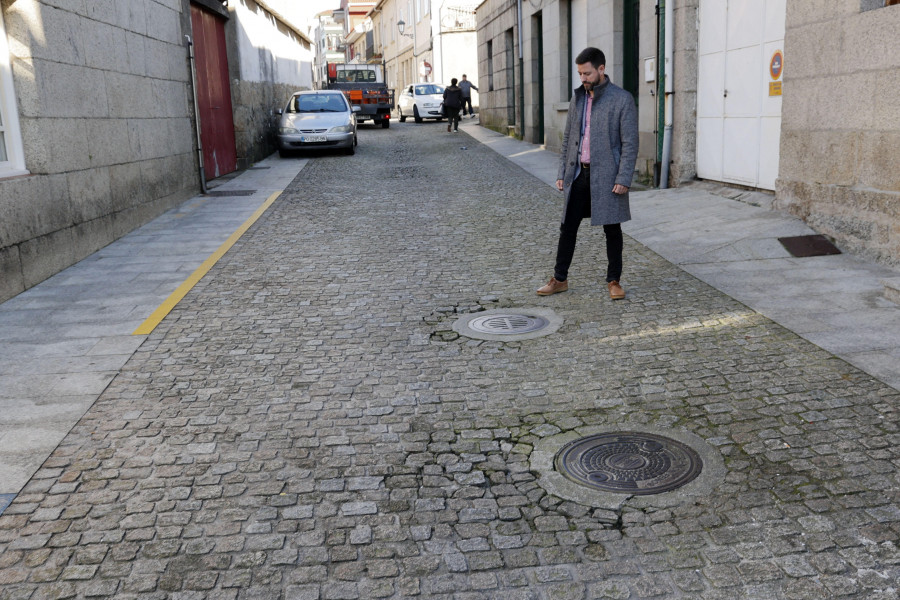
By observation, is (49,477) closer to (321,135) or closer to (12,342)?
(12,342)

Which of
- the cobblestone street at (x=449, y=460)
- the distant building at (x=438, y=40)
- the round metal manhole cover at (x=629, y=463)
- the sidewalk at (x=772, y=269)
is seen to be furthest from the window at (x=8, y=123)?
the distant building at (x=438, y=40)

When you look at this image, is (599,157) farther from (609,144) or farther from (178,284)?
(178,284)

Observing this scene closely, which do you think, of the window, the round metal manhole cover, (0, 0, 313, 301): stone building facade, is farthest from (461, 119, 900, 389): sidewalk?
the window

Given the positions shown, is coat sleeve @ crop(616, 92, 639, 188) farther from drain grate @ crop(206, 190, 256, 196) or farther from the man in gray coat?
drain grate @ crop(206, 190, 256, 196)

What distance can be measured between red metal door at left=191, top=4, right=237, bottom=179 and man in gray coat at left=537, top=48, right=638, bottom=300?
9361mm

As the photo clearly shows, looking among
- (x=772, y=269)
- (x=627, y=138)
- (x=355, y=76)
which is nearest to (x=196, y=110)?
(x=627, y=138)

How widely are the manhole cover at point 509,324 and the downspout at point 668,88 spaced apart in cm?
603

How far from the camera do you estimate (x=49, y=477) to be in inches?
152

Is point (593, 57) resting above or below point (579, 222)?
above

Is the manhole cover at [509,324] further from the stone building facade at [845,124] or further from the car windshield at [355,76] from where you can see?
the car windshield at [355,76]

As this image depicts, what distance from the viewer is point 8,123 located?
24.9ft

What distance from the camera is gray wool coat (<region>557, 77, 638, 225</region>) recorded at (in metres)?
6.25

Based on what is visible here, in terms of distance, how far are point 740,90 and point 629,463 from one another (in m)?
7.53

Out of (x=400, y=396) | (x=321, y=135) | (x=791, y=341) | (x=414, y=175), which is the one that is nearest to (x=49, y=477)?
(x=400, y=396)
